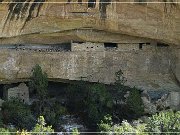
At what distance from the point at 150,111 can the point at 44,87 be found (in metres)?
3.27

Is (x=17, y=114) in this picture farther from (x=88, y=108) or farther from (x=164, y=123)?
(x=164, y=123)

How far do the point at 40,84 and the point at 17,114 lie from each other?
48.6 inches

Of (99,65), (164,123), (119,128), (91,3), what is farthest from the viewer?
(99,65)

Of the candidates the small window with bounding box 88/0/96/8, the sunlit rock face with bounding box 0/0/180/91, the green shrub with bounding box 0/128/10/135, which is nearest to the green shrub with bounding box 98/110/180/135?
the green shrub with bounding box 0/128/10/135

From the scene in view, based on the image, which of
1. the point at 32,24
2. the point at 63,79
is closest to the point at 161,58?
the point at 63,79

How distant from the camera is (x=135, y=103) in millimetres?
17969

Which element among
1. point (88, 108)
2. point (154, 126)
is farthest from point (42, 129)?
point (154, 126)

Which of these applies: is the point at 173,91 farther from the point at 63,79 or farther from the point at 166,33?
the point at 63,79

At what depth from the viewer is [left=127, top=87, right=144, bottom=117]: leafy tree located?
18.0m

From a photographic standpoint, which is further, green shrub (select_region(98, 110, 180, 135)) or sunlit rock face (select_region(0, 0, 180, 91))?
sunlit rock face (select_region(0, 0, 180, 91))

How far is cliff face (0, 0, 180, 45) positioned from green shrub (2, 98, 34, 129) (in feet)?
6.17

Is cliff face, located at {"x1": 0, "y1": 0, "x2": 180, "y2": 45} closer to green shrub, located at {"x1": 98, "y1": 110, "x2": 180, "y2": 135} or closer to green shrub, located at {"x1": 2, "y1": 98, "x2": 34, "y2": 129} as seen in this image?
green shrub, located at {"x1": 2, "y1": 98, "x2": 34, "y2": 129}

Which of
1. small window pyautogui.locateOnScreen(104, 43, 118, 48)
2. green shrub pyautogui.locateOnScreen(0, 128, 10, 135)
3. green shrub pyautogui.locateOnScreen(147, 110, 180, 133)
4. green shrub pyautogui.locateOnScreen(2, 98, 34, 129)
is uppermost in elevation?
small window pyautogui.locateOnScreen(104, 43, 118, 48)

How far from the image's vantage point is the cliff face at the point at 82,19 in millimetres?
17234
